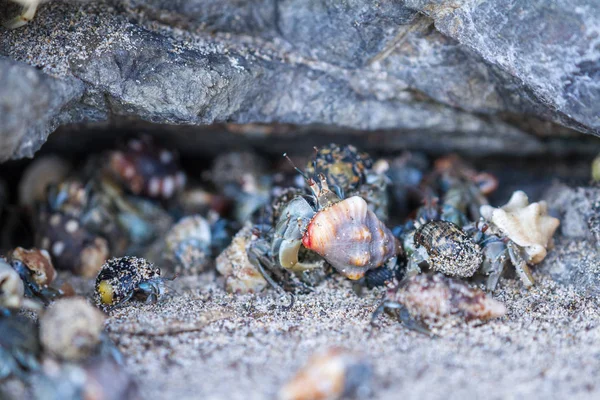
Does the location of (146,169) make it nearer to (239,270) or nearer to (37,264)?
(37,264)

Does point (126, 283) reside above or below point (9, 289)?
below

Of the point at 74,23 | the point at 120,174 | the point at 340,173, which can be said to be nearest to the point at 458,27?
the point at 340,173

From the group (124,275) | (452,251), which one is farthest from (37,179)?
(452,251)

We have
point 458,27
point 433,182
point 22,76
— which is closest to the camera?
point 22,76

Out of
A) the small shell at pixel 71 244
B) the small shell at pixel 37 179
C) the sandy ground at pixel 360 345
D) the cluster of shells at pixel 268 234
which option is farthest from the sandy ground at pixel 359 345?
the small shell at pixel 37 179

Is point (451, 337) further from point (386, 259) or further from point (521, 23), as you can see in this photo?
point (521, 23)

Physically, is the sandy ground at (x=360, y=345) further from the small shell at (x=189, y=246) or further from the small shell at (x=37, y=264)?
the small shell at (x=37, y=264)

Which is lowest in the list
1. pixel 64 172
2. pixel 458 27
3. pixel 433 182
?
pixel 64 172
